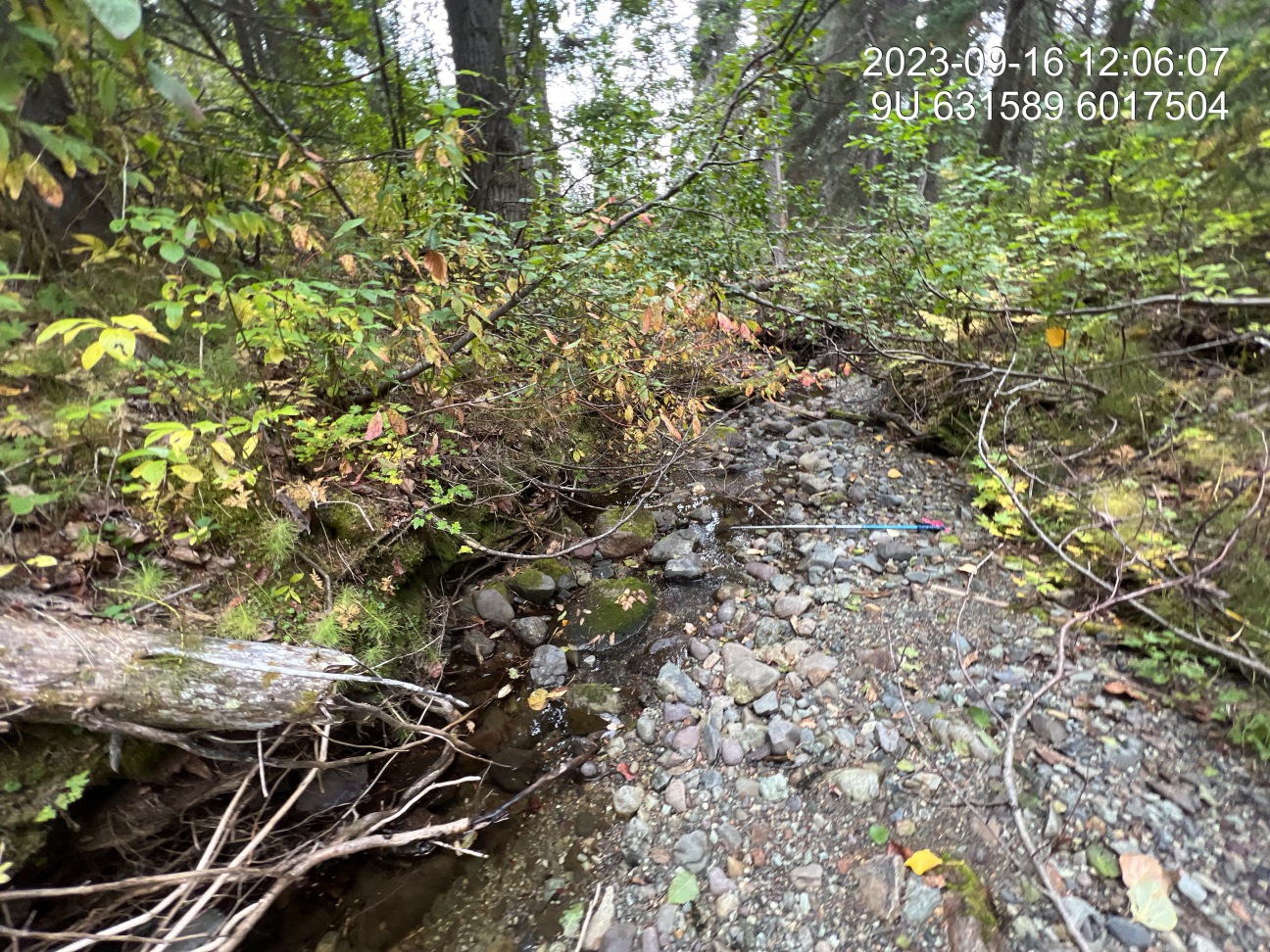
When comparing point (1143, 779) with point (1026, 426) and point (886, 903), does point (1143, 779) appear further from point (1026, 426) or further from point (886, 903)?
point (1026, 426)

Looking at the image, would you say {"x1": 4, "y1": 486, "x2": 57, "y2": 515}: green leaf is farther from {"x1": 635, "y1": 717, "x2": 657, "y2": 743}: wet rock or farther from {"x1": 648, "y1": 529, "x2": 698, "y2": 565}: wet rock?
{"x1": 648, "y1": 529, "x2": 698, "y2": 565}: wet rock

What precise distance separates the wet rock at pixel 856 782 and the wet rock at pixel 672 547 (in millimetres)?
2084

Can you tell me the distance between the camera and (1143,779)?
97.5 inches

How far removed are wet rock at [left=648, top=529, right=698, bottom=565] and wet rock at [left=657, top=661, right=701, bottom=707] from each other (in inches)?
45.7

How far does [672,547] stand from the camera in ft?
15.3

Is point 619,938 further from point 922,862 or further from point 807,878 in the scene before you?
point 922,862

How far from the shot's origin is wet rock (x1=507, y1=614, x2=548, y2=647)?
3877 millimetres

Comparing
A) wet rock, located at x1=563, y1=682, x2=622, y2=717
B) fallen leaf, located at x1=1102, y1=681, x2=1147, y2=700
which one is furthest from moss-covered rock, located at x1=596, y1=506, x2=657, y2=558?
fallen leaf, located at x1=1102, y1=681, x2=1147, y2=700

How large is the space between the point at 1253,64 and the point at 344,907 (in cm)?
806

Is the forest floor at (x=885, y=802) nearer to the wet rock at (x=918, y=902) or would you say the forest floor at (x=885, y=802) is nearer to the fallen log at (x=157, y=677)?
the wet rock at (x=918, y=902)

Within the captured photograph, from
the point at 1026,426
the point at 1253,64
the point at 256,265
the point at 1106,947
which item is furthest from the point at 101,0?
the point at 1253,64

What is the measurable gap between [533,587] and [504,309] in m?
2.03

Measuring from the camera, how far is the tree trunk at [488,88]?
4.25 meters

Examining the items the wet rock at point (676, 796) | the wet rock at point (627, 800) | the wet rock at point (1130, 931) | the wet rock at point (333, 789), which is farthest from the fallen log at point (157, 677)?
the wet rock at point (1130, 931)
